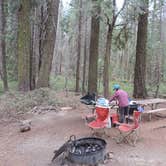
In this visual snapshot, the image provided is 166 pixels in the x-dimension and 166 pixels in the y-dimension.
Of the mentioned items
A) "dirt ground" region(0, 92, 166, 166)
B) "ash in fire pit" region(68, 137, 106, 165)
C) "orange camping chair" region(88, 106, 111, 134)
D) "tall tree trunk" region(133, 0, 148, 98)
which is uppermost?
"tall tree trunk" region(133, 0, 148, 98)

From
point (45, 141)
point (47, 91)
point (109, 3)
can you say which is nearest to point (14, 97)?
point (47, 91)

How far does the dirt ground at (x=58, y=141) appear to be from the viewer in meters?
5.55

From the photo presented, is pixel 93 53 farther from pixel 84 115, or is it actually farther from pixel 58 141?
pixel 58 141

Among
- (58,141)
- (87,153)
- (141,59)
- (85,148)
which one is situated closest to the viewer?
(87,153)

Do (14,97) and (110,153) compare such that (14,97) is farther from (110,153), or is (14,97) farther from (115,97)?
(110,153)

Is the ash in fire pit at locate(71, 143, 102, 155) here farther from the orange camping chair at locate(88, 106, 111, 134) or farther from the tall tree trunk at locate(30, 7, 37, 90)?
the tall tree trunk at locate(30, 7, 37, 90)

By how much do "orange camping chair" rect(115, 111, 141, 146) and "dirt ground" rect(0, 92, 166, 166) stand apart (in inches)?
6.0

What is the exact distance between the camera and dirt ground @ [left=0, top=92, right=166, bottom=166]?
18.2 feet

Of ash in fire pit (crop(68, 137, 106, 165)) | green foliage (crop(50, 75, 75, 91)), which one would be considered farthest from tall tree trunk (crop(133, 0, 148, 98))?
ash in fire pit (crop(68, 137, 106, 165))

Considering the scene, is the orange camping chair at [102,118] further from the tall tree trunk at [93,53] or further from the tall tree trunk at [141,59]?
the tall tree trunk at [141,59]

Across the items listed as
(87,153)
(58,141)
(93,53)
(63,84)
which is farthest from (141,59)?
(63,84)

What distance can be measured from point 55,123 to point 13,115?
1.82m

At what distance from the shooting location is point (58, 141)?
676cm

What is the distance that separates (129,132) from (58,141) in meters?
1.82
